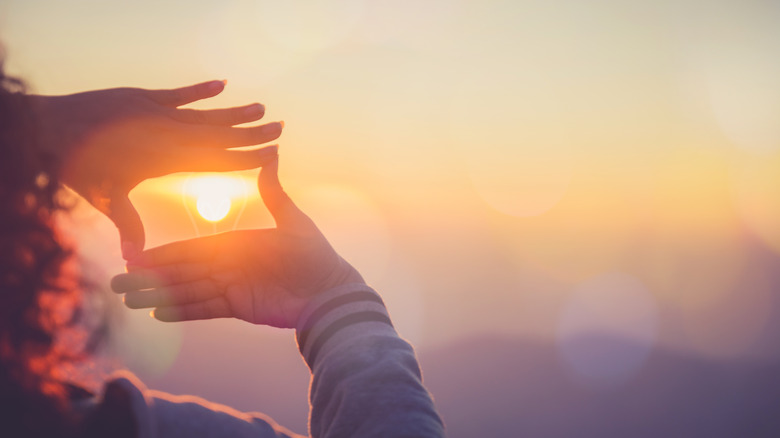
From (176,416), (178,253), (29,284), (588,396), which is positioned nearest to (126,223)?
(178,253)

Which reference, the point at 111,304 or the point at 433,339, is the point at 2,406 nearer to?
the point at 111,304

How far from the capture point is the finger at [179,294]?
1975mm

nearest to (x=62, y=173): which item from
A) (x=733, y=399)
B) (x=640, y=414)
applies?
(x=640, y=414)

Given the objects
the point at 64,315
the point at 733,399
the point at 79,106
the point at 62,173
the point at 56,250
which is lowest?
the point at 733,399

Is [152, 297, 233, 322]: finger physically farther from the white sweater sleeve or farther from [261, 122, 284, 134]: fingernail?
[261, 122, 284, 134]: fingernail

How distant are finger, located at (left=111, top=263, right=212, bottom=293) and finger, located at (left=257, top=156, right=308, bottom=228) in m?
0.42

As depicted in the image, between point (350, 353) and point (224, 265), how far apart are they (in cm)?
88

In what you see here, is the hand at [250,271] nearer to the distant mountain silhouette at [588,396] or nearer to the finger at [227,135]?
the finger at [227,135]

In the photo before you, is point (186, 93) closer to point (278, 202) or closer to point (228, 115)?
point (228, 115)

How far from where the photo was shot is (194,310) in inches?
80.0

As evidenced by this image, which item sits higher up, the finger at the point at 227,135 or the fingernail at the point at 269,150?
the finger at the point at 227,135

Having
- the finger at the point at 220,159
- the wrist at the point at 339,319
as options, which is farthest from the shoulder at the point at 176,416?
the finger at the point at 220,159

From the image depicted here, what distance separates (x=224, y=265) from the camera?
2.07 m

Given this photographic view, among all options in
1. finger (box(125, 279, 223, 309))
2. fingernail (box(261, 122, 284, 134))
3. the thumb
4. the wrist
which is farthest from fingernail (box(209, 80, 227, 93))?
the wrist
